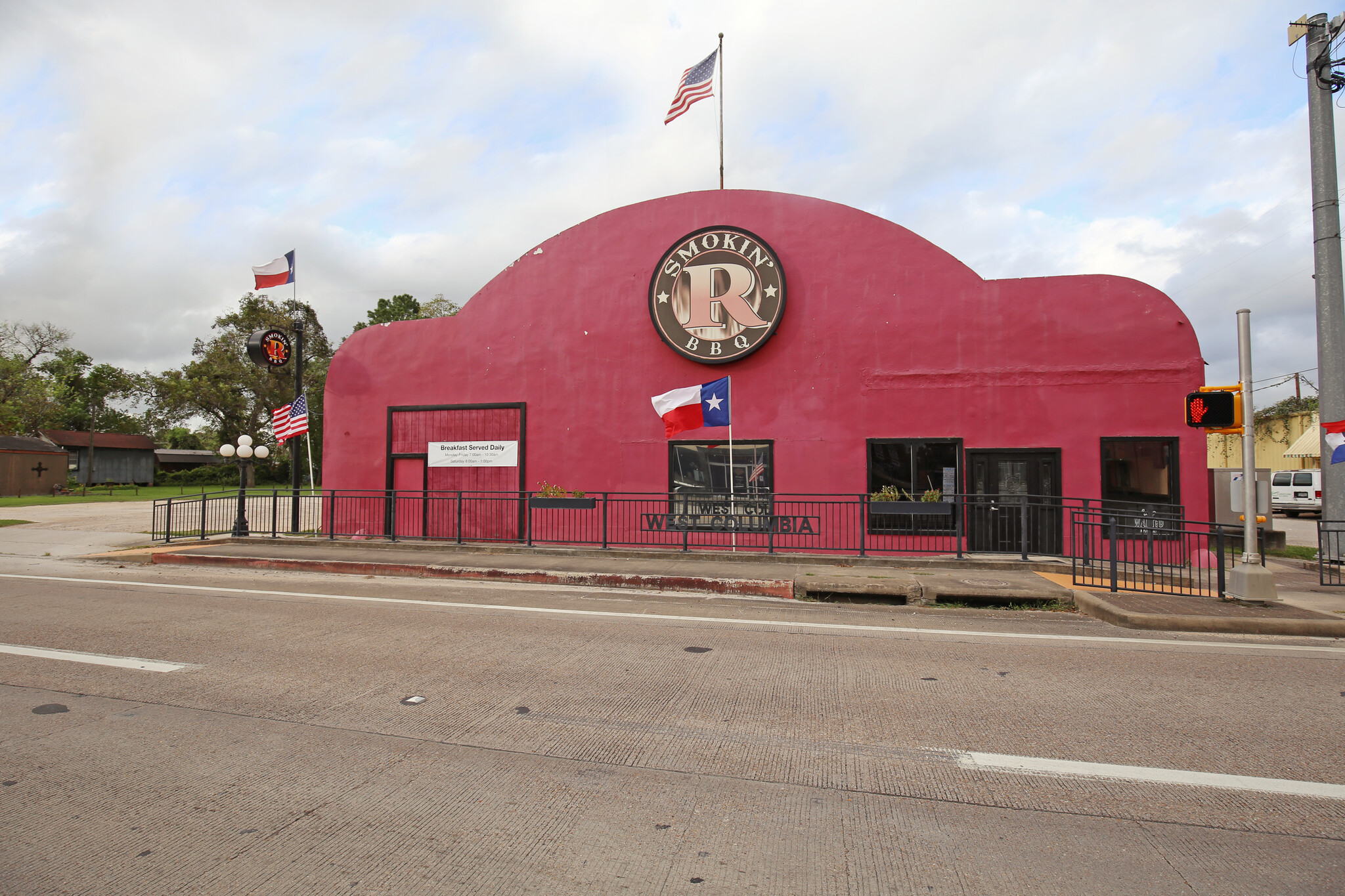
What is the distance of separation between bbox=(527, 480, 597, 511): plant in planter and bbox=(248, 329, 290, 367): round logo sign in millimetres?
8948

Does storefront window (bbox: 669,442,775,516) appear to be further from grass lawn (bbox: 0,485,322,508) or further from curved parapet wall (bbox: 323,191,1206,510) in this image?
grass lawn (bbox: 0,485,322,508)

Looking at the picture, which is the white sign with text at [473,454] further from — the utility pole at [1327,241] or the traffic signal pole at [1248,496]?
the utility pole at [1327,241]

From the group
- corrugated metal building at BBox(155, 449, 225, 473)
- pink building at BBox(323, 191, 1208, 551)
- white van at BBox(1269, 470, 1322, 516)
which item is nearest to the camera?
pink building at BBox(323, 191, 1208, 551)

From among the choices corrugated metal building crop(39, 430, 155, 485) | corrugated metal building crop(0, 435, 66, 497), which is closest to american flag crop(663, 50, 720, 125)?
corrugated metal building crop(0, 435, 66, 497)

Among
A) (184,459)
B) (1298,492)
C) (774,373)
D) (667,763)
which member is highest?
(774,373)

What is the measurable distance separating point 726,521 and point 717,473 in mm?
1446

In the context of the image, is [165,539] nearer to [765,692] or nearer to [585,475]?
[585,475]

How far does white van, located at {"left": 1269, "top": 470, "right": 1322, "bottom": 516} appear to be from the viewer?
3125cm

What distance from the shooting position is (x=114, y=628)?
7934 mm

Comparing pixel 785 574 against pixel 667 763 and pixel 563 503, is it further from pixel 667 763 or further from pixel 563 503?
pixel 667 763

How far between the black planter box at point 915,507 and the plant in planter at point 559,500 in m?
5.80

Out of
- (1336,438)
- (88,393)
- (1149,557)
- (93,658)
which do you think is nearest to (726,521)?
(1149,557)

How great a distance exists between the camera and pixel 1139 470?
1415 centimetres

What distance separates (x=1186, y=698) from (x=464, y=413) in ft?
51.3
